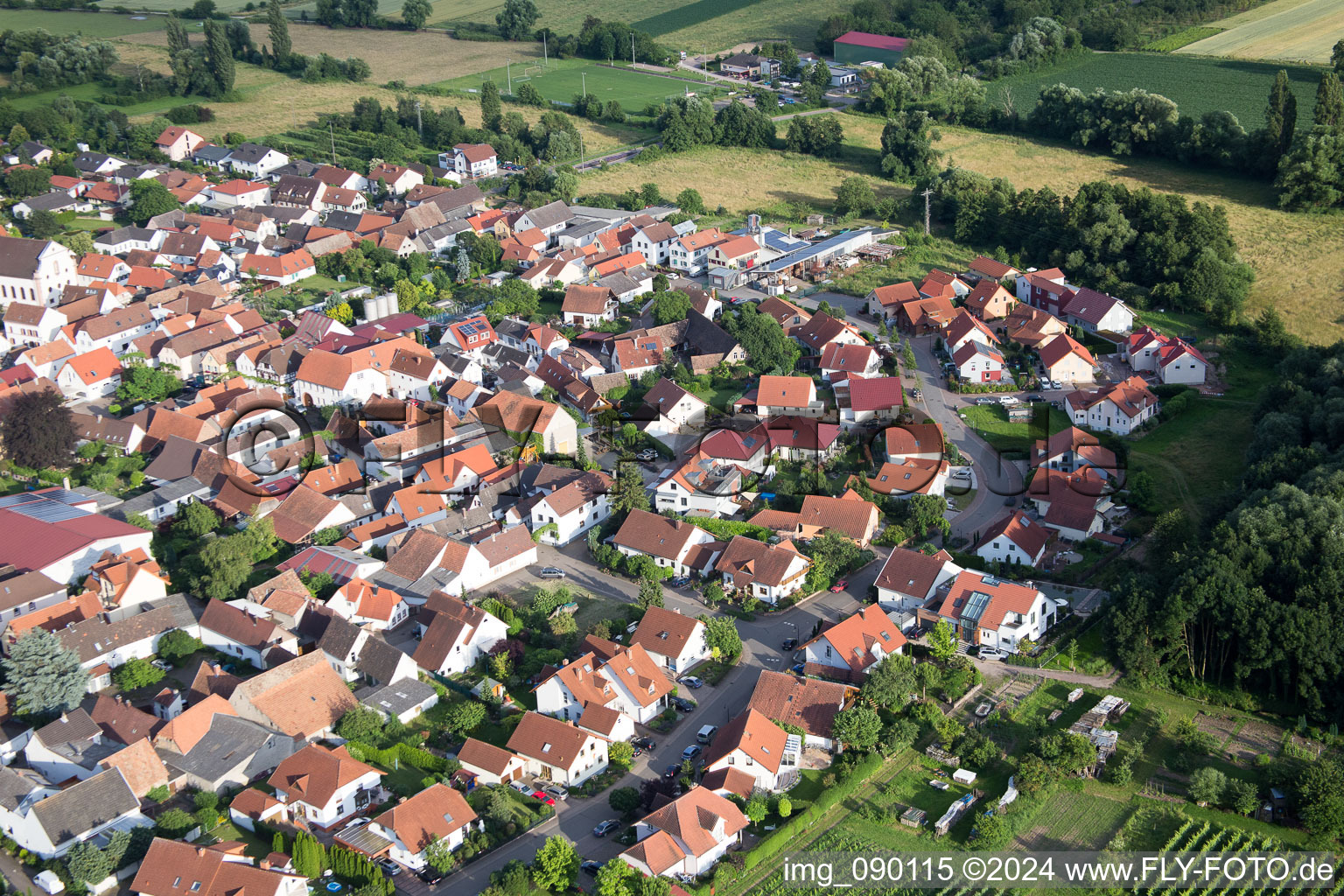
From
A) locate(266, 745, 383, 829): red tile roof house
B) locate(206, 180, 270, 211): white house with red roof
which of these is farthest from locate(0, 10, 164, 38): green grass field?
locate(266, 745, 383, 829): red tile roof house

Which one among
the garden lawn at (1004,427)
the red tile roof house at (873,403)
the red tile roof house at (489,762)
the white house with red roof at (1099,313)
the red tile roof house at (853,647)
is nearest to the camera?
the red tile roof house at (489,762)

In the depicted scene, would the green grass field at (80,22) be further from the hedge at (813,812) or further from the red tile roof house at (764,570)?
the hedge at (813,812)

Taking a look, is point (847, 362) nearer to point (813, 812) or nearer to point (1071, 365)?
point (1071, 365)

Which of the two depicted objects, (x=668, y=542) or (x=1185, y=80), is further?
(x=1185, y=80)

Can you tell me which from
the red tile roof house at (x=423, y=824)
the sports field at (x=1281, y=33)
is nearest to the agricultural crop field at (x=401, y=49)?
the sports field at (x=1281, y=33)

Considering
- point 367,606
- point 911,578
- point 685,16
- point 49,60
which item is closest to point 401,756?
point 367,606
